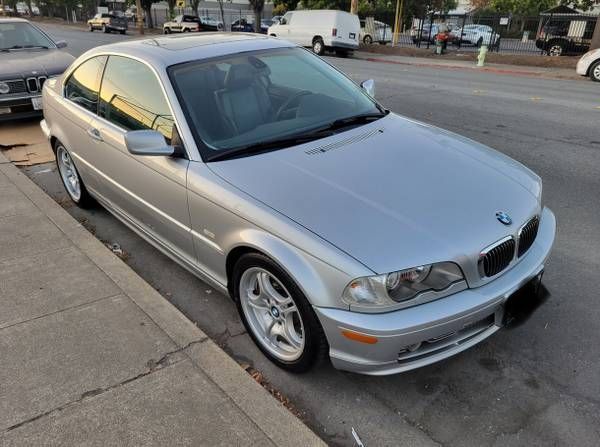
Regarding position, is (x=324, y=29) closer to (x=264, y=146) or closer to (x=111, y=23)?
(x=264, y=146)

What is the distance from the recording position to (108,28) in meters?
43.3

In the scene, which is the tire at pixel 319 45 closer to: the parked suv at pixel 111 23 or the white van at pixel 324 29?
the white van at pixel 324 29

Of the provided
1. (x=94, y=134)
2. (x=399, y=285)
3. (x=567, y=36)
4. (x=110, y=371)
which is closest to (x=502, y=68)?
(x=567, y=36)

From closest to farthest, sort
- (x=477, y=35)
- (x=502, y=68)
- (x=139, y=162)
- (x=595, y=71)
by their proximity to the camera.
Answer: (x=139, y=162), (x=595, y=71), (x=502, y=68), (x=477, y=35)

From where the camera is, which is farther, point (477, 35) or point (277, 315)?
point (477, 35)

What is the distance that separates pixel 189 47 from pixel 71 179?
7.59 ft

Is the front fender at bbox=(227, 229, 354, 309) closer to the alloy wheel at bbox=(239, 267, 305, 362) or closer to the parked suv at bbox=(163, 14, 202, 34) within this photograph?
the alloy wheel at bbox=(239, 267, 305, 362)

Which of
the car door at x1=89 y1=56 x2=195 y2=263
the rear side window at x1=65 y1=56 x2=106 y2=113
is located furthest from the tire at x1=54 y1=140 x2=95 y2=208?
the car door at x1=89 y1=56 x2=195 y2=263

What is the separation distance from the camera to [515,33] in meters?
32.8

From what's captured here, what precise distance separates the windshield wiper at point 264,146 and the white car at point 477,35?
90.0ft

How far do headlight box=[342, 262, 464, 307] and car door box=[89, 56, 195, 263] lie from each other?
131cm

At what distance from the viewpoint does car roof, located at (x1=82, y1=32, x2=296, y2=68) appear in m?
3.43

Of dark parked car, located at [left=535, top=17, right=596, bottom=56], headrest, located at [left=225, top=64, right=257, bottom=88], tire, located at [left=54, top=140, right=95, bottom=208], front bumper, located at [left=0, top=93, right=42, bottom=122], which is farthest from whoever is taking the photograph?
dark parked car, located at [left=535, top=17, right=596, bottom=56]

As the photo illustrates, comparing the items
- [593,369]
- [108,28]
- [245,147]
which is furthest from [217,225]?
[108,28]
